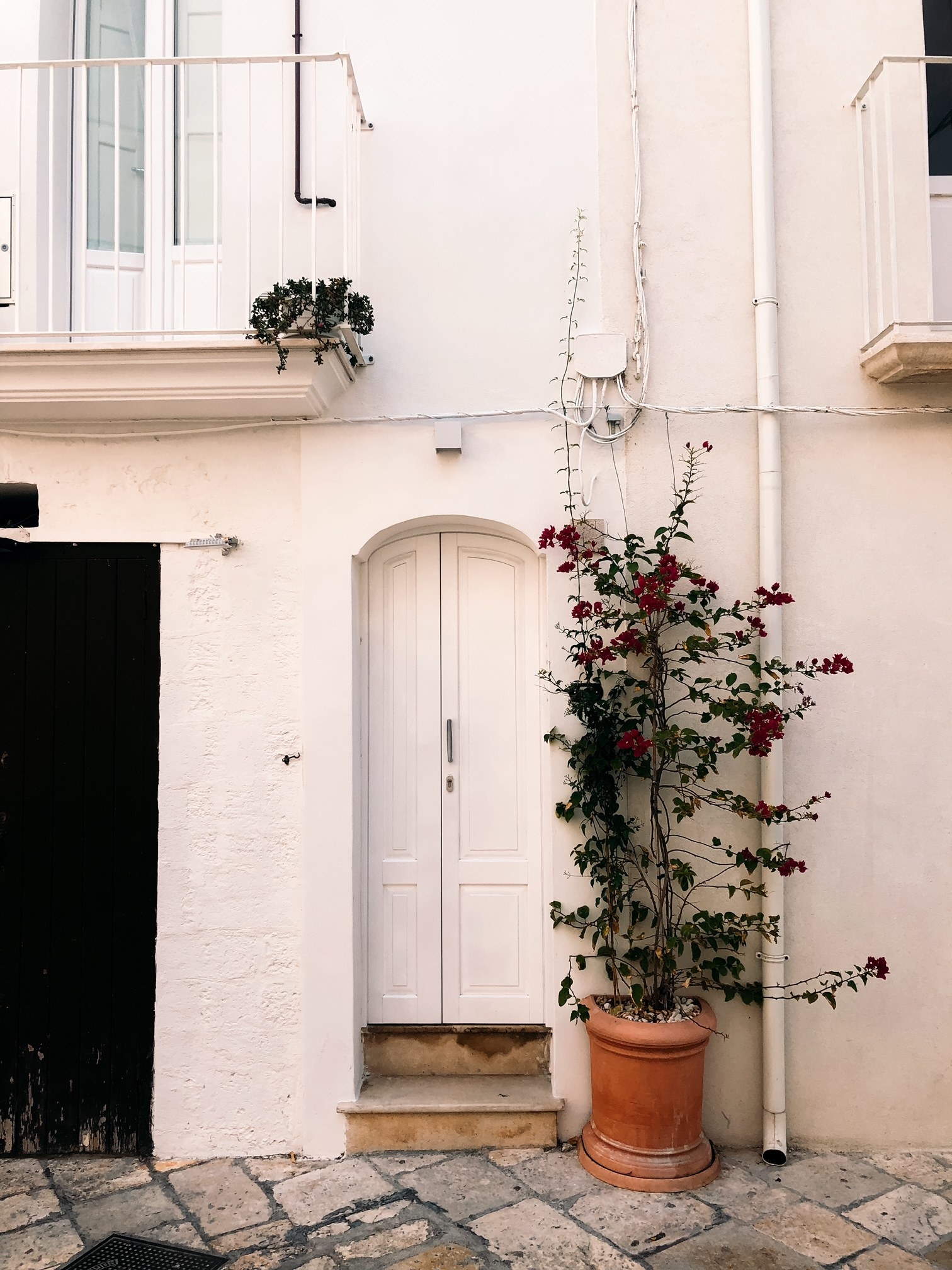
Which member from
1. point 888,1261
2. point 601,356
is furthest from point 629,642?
point 888,1261

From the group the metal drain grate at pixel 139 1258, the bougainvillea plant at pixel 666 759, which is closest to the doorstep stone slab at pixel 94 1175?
the metal drain grate at pixel 139 1258

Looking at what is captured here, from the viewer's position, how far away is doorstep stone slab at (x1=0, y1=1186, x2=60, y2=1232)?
3.48m

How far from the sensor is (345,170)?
3926 millimetres

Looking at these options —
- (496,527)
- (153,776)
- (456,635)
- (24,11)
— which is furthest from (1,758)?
(24,11)

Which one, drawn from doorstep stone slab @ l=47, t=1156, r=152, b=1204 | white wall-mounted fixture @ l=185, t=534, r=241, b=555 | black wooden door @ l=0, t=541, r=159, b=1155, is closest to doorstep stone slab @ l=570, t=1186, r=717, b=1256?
doorstep stone slab @ l=47, t=1156, r=152, b=1204

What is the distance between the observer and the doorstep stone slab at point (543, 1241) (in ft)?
10.4

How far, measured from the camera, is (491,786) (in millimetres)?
4363

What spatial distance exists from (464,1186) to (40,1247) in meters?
1.58

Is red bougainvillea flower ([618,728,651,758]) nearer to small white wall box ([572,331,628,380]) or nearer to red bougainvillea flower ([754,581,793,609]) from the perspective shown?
red bougainvillea flower ([754,581,793,609])

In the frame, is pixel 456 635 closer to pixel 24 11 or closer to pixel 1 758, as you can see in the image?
pixel 1 758

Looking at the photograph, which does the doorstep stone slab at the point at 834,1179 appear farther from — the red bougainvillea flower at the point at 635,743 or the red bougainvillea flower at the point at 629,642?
the red bougainvillea flower at the point at 629,642

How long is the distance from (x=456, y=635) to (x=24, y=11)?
3610mm

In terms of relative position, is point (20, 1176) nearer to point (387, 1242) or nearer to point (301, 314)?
point (387, 1242)

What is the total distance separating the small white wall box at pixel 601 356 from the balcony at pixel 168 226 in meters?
1.02
